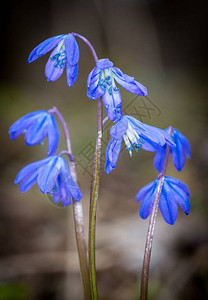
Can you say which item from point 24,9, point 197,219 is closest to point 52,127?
point 197,219

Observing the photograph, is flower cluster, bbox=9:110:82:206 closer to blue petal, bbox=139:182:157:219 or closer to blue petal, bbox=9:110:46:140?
blue petal, bbox=9:110:46:140

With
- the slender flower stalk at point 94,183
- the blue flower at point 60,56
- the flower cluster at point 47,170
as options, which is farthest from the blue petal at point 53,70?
the flower cluster at point 47,170

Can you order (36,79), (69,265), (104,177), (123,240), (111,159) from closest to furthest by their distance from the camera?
(111,159), (69,265), (123,240), (104,177), (36,79)

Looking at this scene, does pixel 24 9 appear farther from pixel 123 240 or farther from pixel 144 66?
pixel 123 240

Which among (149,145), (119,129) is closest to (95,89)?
(119,129)

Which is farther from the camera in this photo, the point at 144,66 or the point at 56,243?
the point at 144,66

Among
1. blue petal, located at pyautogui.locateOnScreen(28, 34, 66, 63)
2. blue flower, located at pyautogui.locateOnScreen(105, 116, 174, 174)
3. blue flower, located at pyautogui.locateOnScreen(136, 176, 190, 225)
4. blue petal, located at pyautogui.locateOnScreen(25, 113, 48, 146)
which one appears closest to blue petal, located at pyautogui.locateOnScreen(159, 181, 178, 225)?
blue flower, located at pyautogui.locateOnScreen(136, 176, 190, 225)
